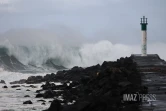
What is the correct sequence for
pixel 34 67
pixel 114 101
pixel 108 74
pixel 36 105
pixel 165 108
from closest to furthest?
pixel 165 108, pixel 114 101, pixel 36 105, pixel 108 74, pixel 34 67

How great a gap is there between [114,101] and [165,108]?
137cm

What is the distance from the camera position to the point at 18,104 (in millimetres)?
15180

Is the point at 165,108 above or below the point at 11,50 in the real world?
below

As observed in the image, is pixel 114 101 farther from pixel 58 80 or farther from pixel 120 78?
pixel 58 80

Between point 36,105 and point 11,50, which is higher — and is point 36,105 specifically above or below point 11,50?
below

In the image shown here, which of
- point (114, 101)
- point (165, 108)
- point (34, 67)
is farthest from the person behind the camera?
point (34, 67)

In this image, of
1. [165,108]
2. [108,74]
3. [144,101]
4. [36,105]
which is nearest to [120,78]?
[108,74]

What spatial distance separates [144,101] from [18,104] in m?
5.84

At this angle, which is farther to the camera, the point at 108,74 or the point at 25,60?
the point at 25,60

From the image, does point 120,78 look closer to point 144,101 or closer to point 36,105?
point 36,105

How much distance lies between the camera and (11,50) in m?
49.8

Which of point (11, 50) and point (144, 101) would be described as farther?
point (11, 50)

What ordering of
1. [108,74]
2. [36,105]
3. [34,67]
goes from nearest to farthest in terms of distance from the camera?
[36,105]
[108,74]
[34,67]

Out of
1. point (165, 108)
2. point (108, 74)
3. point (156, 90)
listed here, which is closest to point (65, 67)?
point (108, 74)
